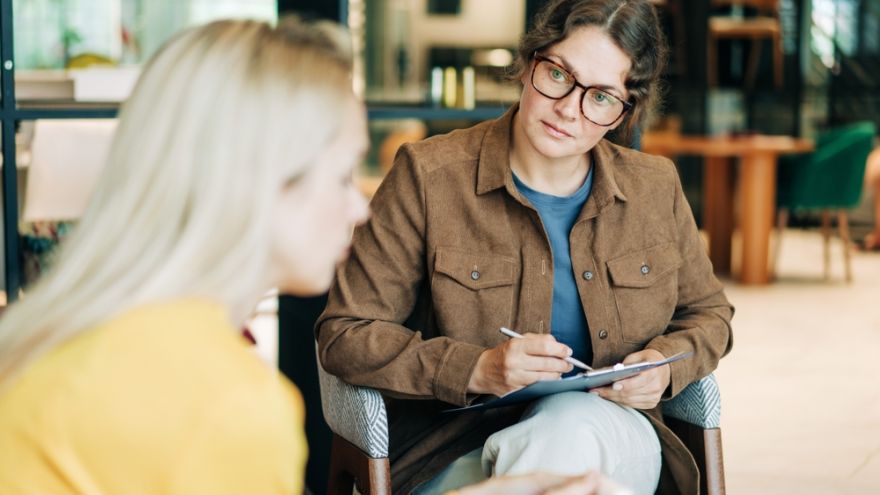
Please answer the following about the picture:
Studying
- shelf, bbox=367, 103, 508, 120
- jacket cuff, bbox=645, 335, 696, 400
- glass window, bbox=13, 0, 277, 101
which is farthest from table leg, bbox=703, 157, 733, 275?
jacket cuff, bbox=645, 335, 696, 400

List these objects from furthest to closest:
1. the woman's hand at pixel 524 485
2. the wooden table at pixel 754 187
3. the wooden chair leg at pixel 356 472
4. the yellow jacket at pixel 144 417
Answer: the wooden table at pixel 754 187 → the wooden chair leg at pixel 356 472 → the woman's hand at pixel 524 485 → the yellow jacket at pixel 144 417

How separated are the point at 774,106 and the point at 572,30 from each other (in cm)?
830

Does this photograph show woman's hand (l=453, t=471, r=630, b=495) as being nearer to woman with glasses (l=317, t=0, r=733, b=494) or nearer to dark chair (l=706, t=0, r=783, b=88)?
woman with glasses (l=317, t=0, r=733, b=494)

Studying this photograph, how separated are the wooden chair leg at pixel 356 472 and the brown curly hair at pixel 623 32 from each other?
775 mm

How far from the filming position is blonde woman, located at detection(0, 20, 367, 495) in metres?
0.97

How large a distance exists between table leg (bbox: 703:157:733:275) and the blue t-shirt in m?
5.76

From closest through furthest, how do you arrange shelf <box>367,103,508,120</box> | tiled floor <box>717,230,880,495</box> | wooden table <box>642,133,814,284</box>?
shelf <box>367,103,508,120</box>, tiled floor <box>717,230,880,495</box>, wooden table <box>642,133,814,284</box>

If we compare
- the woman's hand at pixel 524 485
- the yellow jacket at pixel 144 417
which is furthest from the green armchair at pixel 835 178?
the yellow jacket at pixel 144 417

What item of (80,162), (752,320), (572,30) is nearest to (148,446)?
(572,30)

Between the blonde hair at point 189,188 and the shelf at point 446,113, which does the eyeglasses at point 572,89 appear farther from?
the blonde hair at point 189,188

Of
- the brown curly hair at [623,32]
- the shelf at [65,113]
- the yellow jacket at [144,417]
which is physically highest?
the brown curly hair at [623,32]

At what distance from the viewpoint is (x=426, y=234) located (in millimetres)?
2170

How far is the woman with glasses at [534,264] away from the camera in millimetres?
2092

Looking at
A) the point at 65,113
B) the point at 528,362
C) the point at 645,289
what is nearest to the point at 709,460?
the point at 645,289
